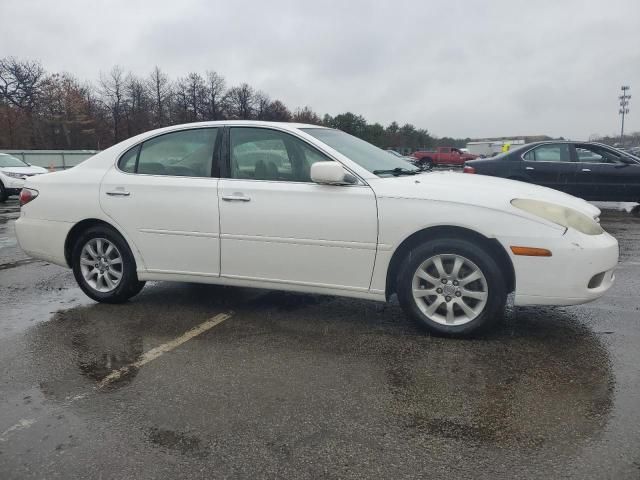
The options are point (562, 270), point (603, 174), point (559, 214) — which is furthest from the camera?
point (603, 174)

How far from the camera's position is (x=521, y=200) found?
3.85 metres

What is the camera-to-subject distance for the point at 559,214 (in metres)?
3.82

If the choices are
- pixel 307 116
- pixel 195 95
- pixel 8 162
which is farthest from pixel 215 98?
pixel 8 162

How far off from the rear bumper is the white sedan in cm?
1

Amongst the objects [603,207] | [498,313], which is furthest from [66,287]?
[603,207]

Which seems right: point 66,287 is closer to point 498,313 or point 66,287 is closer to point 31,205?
point 31,205

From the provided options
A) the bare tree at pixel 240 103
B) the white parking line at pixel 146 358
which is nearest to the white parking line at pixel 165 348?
the white parking line at pixel 146 358

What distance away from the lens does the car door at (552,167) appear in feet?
36.3

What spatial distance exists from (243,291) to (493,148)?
56.4m

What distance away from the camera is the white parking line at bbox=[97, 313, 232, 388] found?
3432 mm

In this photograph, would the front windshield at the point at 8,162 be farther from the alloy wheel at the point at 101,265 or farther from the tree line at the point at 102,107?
the tree line at the point at 102,107

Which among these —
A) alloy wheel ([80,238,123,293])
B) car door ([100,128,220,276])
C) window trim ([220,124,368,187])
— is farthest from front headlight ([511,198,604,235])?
alloy wheel ([80,238,123,293])

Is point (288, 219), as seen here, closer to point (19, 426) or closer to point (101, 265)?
point (101, 265)

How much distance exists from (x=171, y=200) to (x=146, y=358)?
56.6 inches
